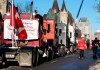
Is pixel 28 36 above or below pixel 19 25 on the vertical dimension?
below

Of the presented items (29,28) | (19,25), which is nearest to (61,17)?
(29,28)

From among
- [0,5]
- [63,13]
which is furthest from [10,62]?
[63,13]

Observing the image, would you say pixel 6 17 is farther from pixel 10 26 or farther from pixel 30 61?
pixel 30 61

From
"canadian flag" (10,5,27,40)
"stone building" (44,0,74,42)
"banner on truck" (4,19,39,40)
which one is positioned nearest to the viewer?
"canadian flag" (10,5,27,40)

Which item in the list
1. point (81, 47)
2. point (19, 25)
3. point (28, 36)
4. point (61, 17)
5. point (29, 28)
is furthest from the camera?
point (61, 17)

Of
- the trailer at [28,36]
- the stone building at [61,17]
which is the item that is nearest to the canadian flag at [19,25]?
the trailer at [28,36]

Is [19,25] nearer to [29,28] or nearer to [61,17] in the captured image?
[29,28]

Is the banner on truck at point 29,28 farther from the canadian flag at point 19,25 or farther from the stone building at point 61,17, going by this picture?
the stone building at point 61,17

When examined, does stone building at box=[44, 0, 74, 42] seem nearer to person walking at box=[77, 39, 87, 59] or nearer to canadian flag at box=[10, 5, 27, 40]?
person walking at box=[77, 39, 87, 59]

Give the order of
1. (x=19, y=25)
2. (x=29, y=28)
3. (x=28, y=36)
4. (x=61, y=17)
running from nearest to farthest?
(x=19, y=25) → (x=28, y=36) → (x=29, y=28) → (x=61, y=17)

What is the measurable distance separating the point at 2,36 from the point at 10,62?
2.07 metres

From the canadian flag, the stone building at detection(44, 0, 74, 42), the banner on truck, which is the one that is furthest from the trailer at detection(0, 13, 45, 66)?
the stone building at detection(44, 0, 74, 42)

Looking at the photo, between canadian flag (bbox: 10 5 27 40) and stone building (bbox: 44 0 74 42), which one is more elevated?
stone building (bbox: 44 0 74 42)

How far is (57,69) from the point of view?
Result: 2269cm
